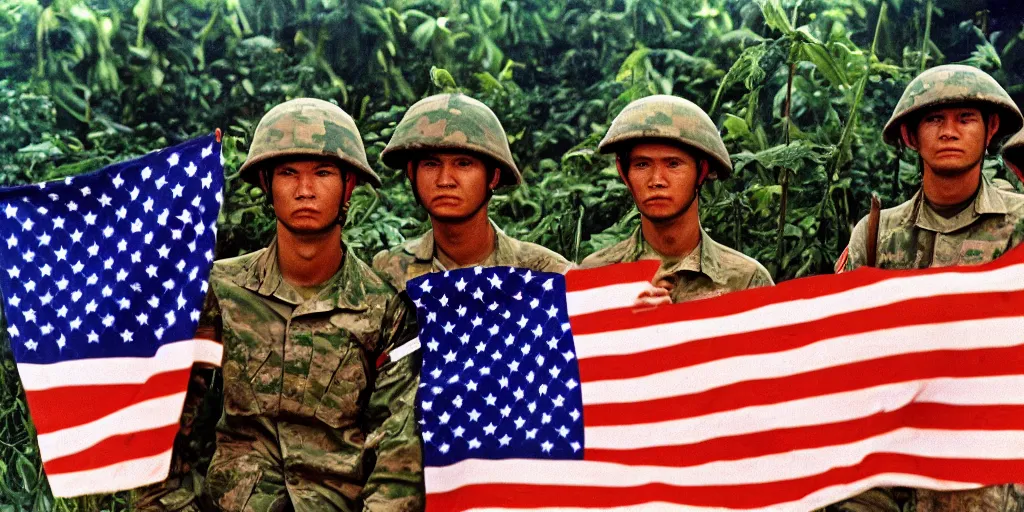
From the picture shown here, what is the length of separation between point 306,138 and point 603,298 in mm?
1628

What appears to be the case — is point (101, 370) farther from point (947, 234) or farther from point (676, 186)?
point (947, 234)

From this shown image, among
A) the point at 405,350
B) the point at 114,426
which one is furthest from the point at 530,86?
the point at 114,426

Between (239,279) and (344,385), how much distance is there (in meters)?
0.74

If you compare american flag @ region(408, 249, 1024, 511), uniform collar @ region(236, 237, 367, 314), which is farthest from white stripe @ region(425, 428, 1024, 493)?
uniform collar @ region(236, 237, 367, 314)

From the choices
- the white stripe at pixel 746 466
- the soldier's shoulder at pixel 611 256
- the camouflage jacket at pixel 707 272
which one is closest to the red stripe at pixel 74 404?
the white stripe at pixel 746 466

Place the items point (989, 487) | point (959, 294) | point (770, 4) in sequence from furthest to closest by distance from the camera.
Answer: point (770, 4) → point (989, 487) → point (959, 294)

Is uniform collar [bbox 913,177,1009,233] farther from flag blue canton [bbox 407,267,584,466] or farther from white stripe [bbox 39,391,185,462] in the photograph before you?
white stripe [bbox 39,391,185,462]

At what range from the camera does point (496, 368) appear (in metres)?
5.93

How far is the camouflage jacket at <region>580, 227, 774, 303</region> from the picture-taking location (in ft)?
21.7

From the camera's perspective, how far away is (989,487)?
5992mm

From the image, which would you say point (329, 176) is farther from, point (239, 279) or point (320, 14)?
point (320, 14)

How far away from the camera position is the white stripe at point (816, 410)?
5.55 meters

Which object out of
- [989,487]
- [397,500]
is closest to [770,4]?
[989,487]

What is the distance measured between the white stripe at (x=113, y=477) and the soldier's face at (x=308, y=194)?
1219mm
